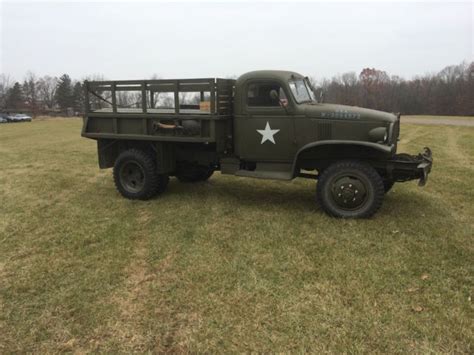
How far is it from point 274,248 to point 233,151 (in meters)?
2.35

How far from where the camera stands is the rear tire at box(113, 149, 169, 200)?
22.6 feet

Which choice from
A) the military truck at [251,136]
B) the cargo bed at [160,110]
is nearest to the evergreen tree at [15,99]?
the cargo bed at [160,110]

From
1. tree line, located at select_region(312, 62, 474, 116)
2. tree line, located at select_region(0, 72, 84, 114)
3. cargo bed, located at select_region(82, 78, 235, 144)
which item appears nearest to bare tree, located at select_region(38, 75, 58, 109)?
tree line, located at select_region(0, 72, 84, 114)

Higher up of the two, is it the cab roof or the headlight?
the cab roof

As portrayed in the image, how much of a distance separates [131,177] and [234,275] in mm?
3763

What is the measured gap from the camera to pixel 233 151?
21.9ft

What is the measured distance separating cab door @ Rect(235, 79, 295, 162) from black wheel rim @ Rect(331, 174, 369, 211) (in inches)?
33.5

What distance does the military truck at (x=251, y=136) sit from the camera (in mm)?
5699

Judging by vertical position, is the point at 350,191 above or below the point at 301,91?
below

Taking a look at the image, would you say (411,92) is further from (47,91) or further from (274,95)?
(47,91)

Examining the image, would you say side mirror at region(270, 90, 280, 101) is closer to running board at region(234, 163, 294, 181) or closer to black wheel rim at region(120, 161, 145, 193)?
running board at region(234, 163, 294, 181)

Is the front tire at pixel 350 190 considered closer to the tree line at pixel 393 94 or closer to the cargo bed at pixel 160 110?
the cargo bed at pixel 160 110

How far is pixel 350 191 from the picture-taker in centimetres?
561

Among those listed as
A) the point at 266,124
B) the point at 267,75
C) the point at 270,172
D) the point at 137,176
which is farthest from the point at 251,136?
the point at 137,176
